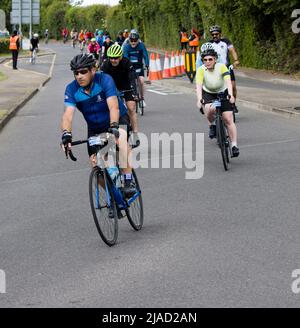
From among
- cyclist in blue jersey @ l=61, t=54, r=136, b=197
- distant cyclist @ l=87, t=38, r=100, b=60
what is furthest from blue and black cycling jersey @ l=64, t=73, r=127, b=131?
distant cyclist @ l=87, t=38, r=100, b=60

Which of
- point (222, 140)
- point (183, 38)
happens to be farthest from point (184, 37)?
point (222, 140)

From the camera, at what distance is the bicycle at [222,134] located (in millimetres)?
12156

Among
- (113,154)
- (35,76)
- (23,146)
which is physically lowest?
(35,76)

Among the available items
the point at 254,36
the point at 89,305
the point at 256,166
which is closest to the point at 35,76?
the point at 254,36

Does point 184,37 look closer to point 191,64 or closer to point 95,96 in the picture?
point 191,64

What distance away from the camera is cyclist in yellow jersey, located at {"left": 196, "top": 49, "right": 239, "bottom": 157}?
12617 mm

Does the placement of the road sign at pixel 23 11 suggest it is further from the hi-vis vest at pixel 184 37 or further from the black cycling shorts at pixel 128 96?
the black cycling shorts at pixel 128 96

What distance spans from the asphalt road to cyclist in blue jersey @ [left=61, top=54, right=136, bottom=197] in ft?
2.65

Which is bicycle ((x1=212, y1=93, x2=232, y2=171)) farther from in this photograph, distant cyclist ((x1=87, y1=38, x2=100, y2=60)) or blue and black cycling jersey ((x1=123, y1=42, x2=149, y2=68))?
distant cyclist ((x1=87, y1=38, x2=100, y2=60))

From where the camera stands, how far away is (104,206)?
8164 mm

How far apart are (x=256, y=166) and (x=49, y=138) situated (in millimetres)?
5950

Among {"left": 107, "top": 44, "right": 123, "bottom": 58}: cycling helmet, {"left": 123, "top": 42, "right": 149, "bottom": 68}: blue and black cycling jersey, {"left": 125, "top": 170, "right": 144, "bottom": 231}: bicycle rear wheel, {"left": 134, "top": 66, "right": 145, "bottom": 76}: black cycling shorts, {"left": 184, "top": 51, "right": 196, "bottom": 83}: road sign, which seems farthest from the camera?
{"left": 184, "top": 51, "right": 196, "bottom": 83}: road sign
